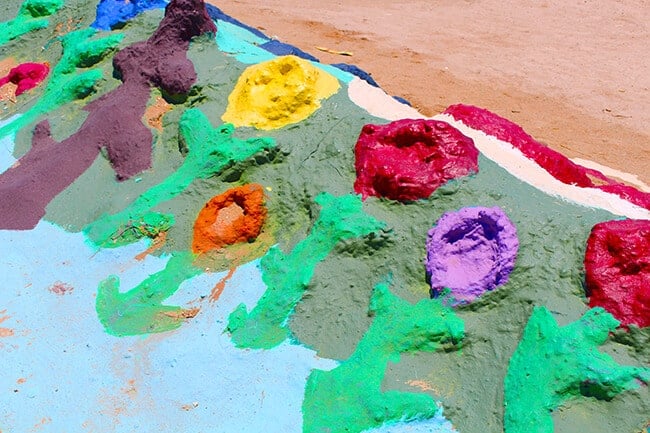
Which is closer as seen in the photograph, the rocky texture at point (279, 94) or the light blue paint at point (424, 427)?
the light blue paint at point (424, 427)

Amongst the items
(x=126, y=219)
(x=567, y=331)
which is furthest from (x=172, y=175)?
(x=567, y=331)

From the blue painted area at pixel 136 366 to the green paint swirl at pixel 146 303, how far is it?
0.05 metres

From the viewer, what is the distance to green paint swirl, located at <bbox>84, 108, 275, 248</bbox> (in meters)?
3.88

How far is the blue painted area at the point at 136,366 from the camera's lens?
2916 mm

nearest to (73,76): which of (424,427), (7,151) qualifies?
(7,151)

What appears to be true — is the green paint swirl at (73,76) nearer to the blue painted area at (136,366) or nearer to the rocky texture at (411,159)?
the blue painted area at (136,366)

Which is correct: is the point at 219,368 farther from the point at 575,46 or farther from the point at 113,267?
the point at 575,46

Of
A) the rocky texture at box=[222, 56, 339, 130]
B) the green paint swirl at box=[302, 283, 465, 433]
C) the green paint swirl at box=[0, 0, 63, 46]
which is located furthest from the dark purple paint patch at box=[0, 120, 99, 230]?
the green paint swirl at box=[302, 283, 465, 433]

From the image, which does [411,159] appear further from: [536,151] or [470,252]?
[536,151]

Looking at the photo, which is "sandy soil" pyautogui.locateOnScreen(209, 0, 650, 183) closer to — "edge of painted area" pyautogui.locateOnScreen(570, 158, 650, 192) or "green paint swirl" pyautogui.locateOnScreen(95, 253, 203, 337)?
"edge of painted area" pyautogui.locateOnScreen(570, 158, 650, 192)

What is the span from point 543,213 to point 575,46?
5.50 metres

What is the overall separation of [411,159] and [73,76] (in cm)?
300

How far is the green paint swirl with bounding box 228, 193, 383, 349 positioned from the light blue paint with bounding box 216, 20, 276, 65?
1.62 m

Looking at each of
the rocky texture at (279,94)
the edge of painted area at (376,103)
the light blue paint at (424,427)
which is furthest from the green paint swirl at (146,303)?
the edge of painted area at (376,103)
